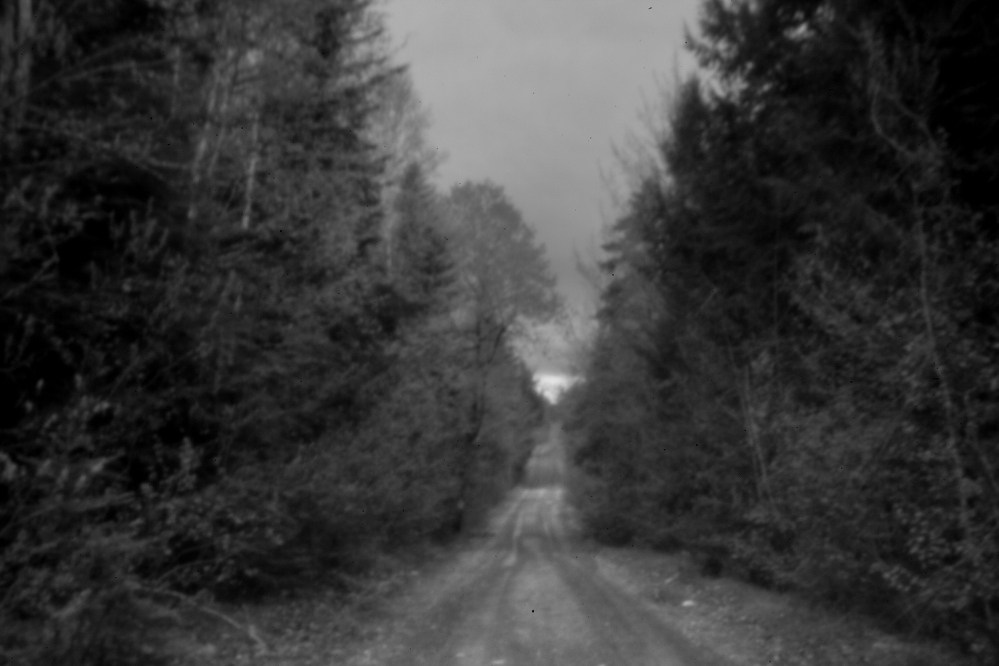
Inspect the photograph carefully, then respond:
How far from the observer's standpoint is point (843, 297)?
10516mm

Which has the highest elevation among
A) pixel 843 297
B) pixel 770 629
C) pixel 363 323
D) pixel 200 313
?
pixel 363 323

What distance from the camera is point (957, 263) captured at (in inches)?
366

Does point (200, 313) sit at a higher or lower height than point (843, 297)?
lower

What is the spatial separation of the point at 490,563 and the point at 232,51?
1762cm

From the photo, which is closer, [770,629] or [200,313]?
[200,313]

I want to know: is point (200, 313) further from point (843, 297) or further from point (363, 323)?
point (843, 297)

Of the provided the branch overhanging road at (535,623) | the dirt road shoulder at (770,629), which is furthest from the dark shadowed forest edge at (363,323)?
the branch overhanging road at (535,623)

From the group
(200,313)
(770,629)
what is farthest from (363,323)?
(770,629)

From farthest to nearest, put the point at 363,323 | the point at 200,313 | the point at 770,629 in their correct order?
the point at 363,323, the point at 770,629, the point at 200,313

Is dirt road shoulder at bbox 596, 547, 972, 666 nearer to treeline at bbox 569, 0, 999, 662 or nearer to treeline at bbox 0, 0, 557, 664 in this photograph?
treeline at bbox 569, 0, 999, 662

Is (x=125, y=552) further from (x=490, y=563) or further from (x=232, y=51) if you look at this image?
(x=490, y=563)

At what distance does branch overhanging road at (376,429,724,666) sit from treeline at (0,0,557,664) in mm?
2449

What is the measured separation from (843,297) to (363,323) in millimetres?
9810

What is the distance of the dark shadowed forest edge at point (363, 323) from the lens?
8055 millimetres
